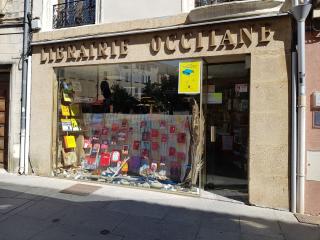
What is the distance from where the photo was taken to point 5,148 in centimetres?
848

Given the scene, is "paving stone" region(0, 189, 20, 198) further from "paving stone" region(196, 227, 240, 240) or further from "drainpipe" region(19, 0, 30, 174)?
"paving stone" region(196, 227, 240, 240)

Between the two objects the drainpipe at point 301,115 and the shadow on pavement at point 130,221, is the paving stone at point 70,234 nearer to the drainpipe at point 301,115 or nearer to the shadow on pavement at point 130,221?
the shadow on pavement at point 130,221

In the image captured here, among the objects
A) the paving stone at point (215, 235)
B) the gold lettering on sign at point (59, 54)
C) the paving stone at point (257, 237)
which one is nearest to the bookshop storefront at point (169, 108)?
the gold lettering on sign at point (59, 54)

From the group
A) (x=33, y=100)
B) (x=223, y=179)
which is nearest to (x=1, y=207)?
(x=33, y=100)

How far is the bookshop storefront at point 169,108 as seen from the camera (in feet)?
18.6

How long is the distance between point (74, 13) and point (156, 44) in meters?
2.53

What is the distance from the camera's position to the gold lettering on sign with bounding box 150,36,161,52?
21.6ft

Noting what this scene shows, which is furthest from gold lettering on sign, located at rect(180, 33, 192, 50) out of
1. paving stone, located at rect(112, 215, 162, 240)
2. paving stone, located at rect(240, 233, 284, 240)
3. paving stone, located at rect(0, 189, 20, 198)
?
paving stone, located at rect(0, 189, 20, 198)

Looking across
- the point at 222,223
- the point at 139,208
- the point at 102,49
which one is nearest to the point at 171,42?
the point at 102,49

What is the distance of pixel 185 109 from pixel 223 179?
1.63 metres

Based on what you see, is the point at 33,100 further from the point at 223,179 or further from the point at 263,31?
the point at 263,31

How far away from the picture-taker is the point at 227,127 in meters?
6.77

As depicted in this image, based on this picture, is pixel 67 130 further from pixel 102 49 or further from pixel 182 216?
pixel 182 216

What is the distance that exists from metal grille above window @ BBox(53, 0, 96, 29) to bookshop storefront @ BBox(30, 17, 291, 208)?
0.62 m
